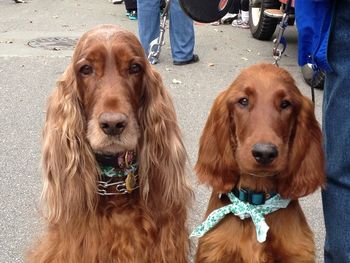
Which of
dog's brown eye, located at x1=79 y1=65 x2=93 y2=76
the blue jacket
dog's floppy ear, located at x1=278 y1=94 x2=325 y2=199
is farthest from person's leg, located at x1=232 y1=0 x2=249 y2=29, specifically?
dog's brown eye, located at x1=79 y1=65 x2=93 y2=76

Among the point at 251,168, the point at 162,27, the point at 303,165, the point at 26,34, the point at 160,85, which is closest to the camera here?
the point at 251,168

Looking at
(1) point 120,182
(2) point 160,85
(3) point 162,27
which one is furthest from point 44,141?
(3) point 162,27

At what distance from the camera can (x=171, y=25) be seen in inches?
272

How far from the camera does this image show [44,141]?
2.61m

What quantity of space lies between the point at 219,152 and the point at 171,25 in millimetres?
4565

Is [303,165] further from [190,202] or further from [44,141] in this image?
[44,141]

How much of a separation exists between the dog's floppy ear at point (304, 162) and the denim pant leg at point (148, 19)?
4464mm

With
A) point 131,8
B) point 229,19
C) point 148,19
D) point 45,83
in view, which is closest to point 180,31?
point 148,19

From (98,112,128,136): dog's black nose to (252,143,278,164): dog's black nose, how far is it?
0.54 metres

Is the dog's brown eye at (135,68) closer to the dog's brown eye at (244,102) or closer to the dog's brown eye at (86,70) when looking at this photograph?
the dog's brown eye at (86,70)

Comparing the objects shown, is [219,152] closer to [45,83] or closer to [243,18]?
[45,83]

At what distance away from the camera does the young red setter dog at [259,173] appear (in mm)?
2447

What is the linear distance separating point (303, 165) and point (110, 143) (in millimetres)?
848

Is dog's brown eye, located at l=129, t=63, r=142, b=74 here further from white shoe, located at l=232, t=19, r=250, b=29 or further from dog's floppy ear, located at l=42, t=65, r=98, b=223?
white shoe, located at l=232, t=19, r=250, b=29
